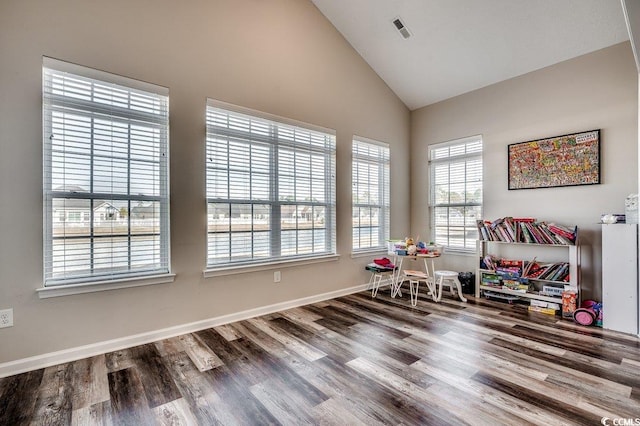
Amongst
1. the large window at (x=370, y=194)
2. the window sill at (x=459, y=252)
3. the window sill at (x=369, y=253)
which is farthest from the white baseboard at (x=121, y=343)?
the window sill at (x=459, y=252)

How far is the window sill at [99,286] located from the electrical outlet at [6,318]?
0.65 ft

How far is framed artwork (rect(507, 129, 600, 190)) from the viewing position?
357 cm

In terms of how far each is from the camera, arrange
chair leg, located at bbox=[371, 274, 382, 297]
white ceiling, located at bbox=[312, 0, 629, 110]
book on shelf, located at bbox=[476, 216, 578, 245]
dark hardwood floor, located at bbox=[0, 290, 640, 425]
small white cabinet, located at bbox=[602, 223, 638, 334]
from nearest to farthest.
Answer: dark hardwood floor, located at bbox=[0, 290, 640, 425] < small white cabinet, located at bbox=[602, 223, 638, 334] < white ceiling, located at bbox=[312, 0, 629, 110] < book on shelf, located at bbox=[476, 216, 578, 245] < chair leg, located at bbox=[371, 274, 382, 297]

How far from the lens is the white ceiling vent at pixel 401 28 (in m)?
3.89

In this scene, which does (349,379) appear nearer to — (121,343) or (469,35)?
(121,343)

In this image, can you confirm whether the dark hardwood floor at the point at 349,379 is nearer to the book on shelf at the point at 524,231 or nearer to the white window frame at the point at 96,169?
the white window frame at the point at 96,169

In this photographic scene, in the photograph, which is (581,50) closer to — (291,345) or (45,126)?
(291,345)

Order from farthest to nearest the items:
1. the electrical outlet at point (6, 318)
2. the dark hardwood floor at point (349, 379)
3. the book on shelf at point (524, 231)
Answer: the book on shelf at point (524, 231) → the electrical outlet at point (6, 318) → the dark hardwood floor at point (349, 379)

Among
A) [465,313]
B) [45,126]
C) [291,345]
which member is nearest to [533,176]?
[465,313]

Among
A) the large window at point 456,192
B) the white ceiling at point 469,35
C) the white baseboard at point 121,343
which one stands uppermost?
the white ceiling at point 469,35

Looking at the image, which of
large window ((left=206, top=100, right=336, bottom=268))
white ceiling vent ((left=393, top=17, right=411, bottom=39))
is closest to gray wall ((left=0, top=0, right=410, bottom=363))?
large window ((left=206, top=100, right=336, bottom=268))

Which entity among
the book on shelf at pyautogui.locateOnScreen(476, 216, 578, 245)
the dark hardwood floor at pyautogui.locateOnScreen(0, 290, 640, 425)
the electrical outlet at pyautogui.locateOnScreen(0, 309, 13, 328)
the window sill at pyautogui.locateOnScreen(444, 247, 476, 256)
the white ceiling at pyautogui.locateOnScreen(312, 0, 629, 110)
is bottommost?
the dark hardwood floor at pyautogui.locateOnScreen(0, 290, 640, 425)

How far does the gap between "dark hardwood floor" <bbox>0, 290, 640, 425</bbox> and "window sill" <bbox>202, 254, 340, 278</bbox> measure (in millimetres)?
563

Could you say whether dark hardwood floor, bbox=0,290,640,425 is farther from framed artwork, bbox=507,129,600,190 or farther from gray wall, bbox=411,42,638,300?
framed artwork, bbox=507,129,600,190
